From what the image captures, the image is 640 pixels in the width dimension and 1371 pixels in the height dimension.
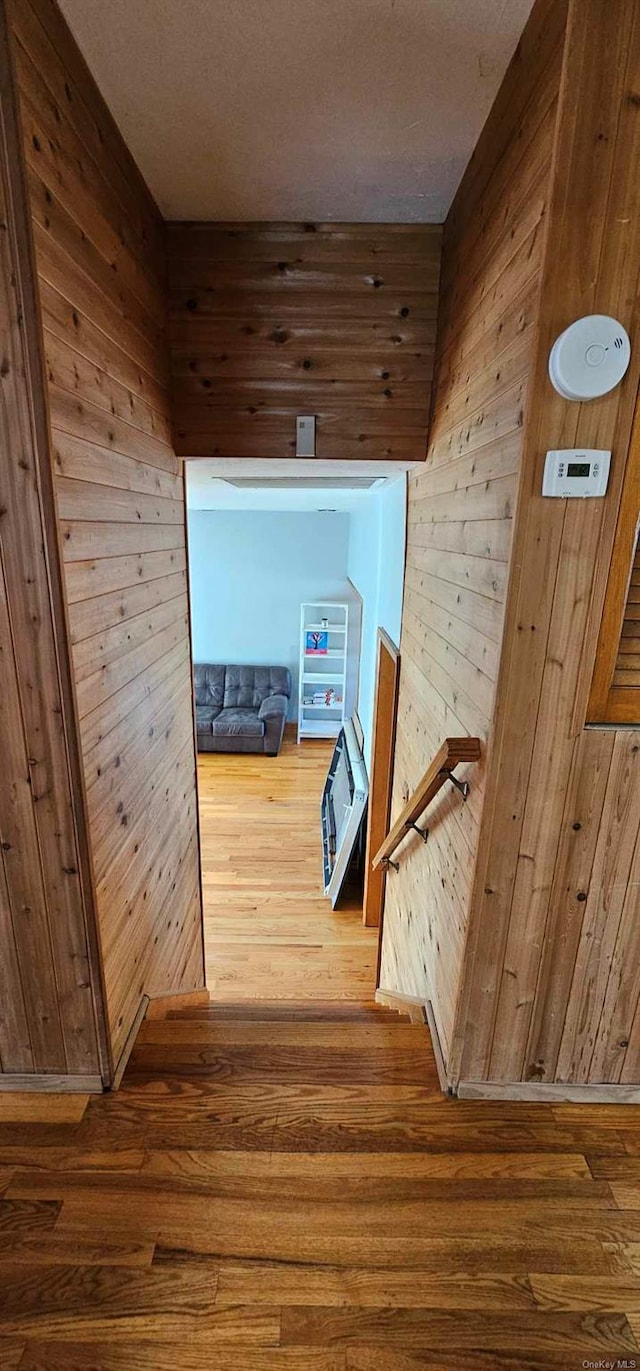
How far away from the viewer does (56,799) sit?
1.32m

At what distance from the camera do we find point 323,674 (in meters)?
6.80

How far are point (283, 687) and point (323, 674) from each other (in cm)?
49

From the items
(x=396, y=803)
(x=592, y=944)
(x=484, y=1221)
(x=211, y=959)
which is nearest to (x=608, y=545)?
(x=592, y=944)

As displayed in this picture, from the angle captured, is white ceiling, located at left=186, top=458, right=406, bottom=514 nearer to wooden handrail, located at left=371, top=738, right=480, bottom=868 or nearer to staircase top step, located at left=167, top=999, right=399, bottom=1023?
wooden handrail, located at left=371, top=738, right=480, bottom=868

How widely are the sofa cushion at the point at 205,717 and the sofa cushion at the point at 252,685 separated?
204 millimetres

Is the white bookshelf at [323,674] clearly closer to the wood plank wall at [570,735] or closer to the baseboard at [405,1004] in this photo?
the baseboard at [405,1004]

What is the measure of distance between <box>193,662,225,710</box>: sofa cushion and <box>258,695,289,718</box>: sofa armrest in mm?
547

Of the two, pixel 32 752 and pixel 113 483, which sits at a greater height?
pixel 113 483

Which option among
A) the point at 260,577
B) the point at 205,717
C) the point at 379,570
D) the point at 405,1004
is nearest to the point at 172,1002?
the point at 405,1004

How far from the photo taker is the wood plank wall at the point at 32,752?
1.08 m

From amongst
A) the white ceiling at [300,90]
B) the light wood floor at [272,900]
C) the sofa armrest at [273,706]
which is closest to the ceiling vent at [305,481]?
the white ceiling at [300,90]

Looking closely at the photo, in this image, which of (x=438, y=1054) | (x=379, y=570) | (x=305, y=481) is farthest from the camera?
(x=379, y=570)

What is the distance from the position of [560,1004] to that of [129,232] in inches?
90.4

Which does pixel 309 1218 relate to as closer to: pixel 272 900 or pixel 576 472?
pixel 576 472
